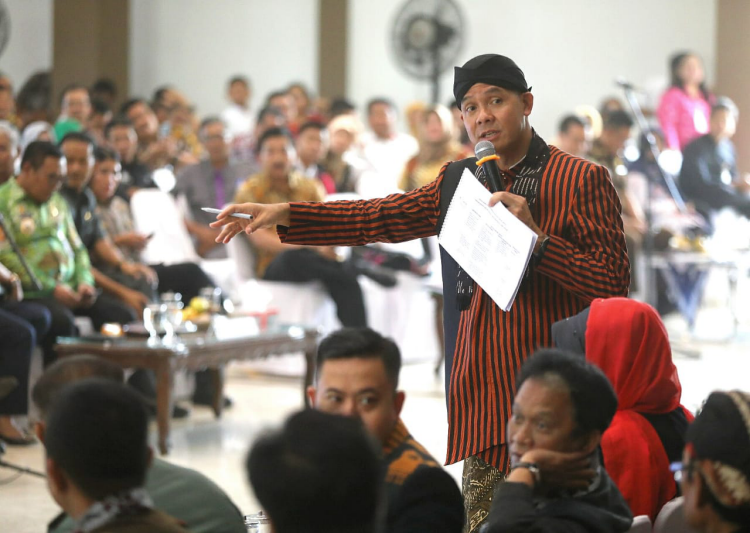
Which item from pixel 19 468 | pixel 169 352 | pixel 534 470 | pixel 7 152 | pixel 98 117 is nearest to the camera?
pixel 534 470

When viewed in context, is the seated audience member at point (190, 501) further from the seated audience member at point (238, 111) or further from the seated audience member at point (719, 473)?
the seated audience member at point (238, 111)

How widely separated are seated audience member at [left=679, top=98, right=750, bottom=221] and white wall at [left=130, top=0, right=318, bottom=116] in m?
4.39

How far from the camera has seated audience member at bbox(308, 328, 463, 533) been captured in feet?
5.62

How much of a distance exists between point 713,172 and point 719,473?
8037mm

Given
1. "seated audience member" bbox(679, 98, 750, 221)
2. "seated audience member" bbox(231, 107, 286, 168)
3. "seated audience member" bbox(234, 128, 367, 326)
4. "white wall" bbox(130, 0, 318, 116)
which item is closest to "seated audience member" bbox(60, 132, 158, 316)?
"seated audience member" bbox(234, 128, 367, 326)

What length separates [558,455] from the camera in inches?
68.2

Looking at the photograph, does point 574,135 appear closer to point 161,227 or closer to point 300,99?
point 300,99

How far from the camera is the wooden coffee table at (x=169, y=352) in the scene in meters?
4.35

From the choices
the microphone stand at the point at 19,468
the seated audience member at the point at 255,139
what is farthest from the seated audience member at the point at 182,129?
the microphone stand at the point at 19,468

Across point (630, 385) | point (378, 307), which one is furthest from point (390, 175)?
point (630, 385)

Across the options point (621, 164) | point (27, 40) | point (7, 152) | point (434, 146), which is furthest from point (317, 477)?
point (27, 40)

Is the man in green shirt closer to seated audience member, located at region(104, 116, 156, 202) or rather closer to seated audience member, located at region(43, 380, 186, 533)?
Answer: seated audience member, located at region(104, 116, 156, 202)

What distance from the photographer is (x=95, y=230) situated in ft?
18.0

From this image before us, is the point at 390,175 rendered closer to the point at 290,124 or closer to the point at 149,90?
the point at 290,124
